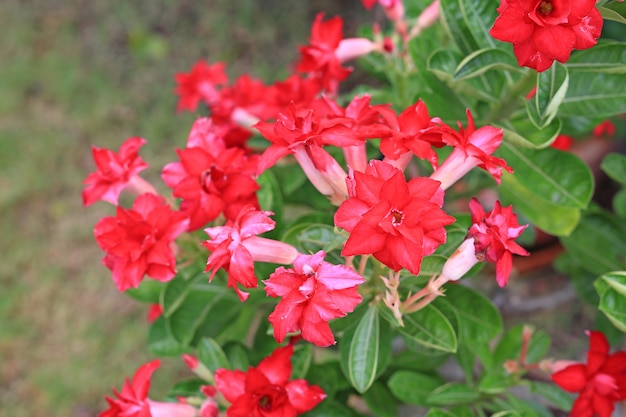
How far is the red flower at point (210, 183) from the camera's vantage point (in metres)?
0.89

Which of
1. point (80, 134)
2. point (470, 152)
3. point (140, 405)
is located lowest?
point (80, 134)

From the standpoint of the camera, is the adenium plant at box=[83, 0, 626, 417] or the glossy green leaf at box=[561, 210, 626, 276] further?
the glossy green leaf at box=[561, 210, 626, 276]

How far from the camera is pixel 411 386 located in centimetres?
112

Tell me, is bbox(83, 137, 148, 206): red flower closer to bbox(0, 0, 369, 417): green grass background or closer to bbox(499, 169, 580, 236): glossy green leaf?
bbox(499, 169, 580, 236): glossy green leaf

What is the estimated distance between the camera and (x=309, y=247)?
89 cm

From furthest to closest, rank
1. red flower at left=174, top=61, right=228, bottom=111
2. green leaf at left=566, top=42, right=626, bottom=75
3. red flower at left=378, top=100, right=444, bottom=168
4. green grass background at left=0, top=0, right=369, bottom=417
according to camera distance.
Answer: green grass background at left=0, top=0, right=369, bottom=417 → red flower at left=174, top=61, right=228, bottom=111 → green leaf at left=566, top=42, right=626, bottom=75 → red flower at left=378, top=100, right=444, bottom=168

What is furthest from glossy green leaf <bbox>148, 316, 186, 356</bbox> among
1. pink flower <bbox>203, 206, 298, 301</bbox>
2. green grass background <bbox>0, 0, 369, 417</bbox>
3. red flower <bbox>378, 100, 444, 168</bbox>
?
green grass background <bbox>0, 0, 369, 417</bbox>

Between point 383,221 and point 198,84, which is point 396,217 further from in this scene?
point 198,84

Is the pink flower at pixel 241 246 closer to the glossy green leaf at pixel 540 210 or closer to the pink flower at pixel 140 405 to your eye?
the pink flower at pixel 140 405

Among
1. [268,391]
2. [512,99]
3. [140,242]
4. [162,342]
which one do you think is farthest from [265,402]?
[512,99]

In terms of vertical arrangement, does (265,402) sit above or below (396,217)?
below

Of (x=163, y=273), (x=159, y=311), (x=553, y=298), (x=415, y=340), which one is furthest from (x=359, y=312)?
(x=553, y=298)

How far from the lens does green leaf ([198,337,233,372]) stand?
1026 millimetres

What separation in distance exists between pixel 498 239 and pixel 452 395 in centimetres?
41
